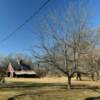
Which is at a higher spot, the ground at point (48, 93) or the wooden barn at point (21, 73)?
the wooden barn at point (21, 73)

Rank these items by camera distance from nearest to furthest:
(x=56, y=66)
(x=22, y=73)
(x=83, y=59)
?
(x=56, y=66) < (x=83, y=59) < (x=22, y=73)

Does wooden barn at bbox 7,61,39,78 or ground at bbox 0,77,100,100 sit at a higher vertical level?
wooden barn at bbox 7,61,39,78

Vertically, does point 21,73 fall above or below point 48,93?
Result: above

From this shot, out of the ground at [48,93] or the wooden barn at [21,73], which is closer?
the ground at [48,93]

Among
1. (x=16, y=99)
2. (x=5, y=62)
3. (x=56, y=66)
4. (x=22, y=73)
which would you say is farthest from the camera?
(x=5, y=62)

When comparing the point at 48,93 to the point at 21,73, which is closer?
the point at 48,93

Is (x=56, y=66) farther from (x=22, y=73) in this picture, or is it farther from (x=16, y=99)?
(x=22, y=73)

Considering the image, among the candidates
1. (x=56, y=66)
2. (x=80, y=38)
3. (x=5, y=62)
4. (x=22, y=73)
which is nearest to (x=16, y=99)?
(x=56, y=66)

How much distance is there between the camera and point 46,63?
31062 mm

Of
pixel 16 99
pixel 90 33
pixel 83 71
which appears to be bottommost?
pixel 16 99

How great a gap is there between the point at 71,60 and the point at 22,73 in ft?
200

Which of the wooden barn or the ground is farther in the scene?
the wooden barn

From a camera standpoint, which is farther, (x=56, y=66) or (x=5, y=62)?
(x=5, y=62)

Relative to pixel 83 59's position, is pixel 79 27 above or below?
above
